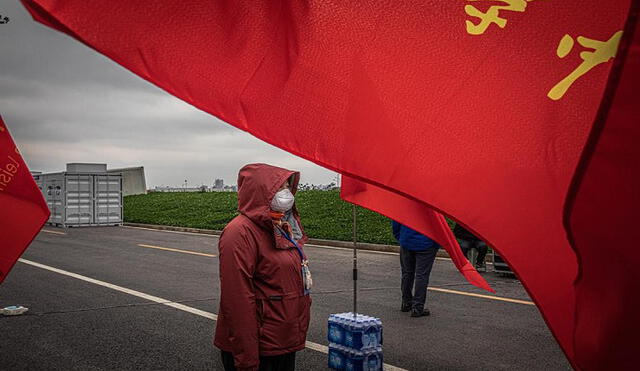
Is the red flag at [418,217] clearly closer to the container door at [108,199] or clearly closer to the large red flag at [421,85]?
the large red flag at [421,85]

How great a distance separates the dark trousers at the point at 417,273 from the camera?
26.7 feet

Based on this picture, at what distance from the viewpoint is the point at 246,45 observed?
202 cm

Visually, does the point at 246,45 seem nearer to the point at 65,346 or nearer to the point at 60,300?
the point at 65,346

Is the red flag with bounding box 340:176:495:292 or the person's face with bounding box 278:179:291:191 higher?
the person's face with bounding box 278:179:291:191

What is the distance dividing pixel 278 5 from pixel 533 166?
0.96m

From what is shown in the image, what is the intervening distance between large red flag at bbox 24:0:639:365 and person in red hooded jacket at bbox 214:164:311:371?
1.54 m

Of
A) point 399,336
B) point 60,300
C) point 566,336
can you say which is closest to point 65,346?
point 60,300

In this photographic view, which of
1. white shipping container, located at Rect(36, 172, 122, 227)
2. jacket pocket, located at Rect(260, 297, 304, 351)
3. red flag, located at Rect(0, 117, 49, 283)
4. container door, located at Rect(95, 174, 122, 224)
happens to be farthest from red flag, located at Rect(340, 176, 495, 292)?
container door, located at Rect(95, 174, 122, 224)

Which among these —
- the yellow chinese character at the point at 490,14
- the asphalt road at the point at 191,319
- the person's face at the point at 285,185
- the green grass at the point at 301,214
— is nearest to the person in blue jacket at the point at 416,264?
the asphalt road at the point at 191,319

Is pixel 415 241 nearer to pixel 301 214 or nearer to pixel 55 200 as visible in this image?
pixel 301 214

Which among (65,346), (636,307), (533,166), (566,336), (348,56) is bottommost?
(65,346)

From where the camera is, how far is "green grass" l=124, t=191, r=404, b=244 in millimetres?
19234

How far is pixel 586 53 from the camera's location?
1687 millimetres

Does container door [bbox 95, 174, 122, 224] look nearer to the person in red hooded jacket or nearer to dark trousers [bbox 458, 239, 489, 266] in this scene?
dark trousers [bbox 458, 239, 489, 266]
